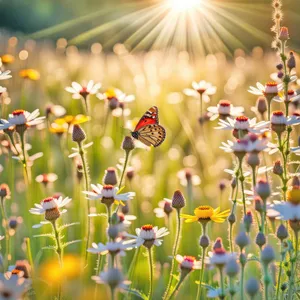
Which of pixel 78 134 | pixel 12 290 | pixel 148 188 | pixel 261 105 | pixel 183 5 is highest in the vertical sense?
pixel 183 5

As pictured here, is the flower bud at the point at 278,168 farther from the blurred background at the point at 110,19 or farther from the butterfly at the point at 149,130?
the blurred background at the point at 110,19

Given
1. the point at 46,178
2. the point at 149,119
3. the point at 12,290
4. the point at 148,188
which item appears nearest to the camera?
the point at 12,290

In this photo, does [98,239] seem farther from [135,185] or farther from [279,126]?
[279,126]

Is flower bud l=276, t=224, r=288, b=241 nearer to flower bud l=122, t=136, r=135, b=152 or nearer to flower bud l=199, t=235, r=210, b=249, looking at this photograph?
flower bud l=199, t=235, r=210, b=249

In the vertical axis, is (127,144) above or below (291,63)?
below

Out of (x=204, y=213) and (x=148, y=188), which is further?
(x=148, y=188)

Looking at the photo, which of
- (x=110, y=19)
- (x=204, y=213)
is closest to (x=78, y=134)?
(x=204, y=213)

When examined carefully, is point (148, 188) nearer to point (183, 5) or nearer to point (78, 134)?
point (78, 134)
